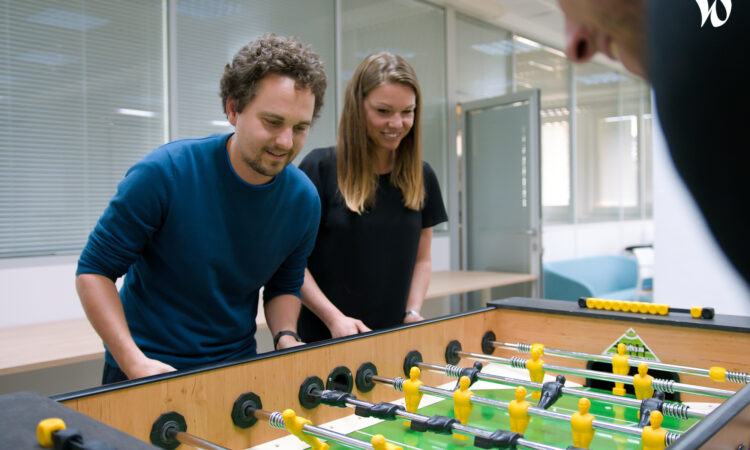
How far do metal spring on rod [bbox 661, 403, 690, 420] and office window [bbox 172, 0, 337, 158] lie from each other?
2.73 metres

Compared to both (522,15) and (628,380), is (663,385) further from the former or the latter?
(522,15)

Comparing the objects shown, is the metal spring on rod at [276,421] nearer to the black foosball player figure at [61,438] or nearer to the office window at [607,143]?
the black foosball player figure at [61,438]

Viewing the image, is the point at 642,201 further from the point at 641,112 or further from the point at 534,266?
the point at 534,266

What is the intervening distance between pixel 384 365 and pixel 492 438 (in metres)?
0.43

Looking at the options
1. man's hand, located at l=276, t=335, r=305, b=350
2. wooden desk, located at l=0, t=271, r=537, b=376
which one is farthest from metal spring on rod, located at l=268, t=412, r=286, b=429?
wooden desk, located at l=0, t=271, r=537, b=376

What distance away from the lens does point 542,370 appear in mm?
1222

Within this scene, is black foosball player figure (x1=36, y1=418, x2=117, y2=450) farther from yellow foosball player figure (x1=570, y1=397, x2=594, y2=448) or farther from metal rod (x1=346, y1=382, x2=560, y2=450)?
yellow foosball player figure (x1=570, y1=397, x2=594, y2=448)

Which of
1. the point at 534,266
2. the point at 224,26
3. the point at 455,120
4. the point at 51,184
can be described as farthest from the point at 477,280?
the point at 51,184

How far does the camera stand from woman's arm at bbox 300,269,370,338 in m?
1.36

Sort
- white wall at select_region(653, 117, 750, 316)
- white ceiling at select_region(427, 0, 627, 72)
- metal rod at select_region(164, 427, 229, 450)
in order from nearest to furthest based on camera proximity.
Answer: metal rod at select_region(164, 427, 229, 450) → white wall at select_region(653, 117, 750, 316) → white ceiling at select_region(427, 0, 627, 72)

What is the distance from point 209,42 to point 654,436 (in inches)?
121

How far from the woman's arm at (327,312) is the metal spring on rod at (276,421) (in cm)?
44

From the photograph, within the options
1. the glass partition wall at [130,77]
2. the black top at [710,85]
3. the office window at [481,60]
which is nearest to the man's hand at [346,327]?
the black top at [710,85]

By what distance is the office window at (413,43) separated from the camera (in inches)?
160
